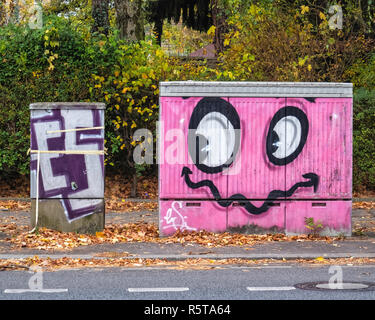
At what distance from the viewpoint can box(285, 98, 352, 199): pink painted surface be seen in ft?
40.9

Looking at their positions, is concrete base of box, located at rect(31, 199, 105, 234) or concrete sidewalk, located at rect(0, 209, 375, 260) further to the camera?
concrete base of box, located at rect(31, 199, 105, 234)

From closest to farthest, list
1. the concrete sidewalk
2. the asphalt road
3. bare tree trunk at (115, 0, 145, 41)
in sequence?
the asphalt road, the concrete sidewalk, bare tree trunk at (115, 0, 145, 41)

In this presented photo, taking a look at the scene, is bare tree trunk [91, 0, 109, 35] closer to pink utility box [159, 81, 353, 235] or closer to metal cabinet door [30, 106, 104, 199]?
metal cabinet door [30, 106, 104, 199]

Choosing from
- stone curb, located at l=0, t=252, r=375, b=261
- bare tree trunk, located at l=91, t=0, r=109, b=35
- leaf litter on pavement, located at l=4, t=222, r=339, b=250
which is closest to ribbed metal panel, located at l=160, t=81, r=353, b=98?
leaf litter on pavement, located at l=4, t=222, r=339, b=250

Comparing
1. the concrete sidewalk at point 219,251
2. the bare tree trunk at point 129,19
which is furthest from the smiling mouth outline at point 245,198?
the bare tree trunk at point 129,19

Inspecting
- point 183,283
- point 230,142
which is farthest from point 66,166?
point 183,283

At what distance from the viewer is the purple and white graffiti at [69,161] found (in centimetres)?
1227

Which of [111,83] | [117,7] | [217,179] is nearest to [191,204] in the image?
[217,179]

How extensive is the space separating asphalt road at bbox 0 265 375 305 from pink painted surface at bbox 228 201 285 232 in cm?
260

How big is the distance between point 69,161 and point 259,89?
10.6 ft

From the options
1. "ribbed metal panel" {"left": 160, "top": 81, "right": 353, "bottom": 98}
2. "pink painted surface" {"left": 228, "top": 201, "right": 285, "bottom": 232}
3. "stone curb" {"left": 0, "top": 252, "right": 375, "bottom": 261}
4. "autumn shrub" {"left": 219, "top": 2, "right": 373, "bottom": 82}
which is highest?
"autumn shrub" {"left": 219, "top": 2, "right": 373, "bottom": 82}

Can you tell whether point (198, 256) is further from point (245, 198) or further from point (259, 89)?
point (259, 89)

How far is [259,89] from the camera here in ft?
40.7

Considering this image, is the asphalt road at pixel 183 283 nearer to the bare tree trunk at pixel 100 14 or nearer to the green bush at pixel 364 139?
the green bush at pixel 364 139
